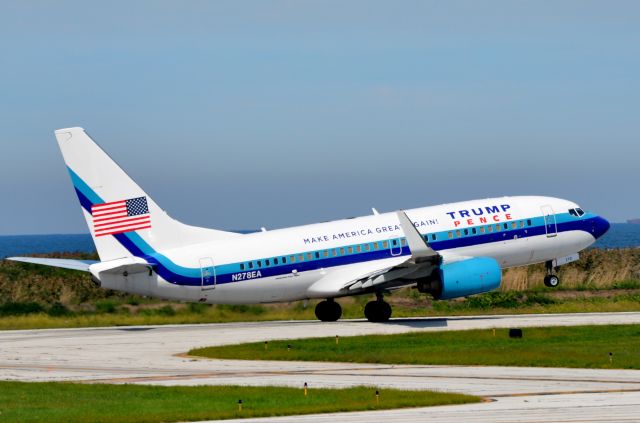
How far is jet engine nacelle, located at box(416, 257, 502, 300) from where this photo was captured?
51562 mm

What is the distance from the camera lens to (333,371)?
38.0m

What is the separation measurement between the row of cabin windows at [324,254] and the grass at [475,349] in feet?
21.5

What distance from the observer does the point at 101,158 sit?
50312mm

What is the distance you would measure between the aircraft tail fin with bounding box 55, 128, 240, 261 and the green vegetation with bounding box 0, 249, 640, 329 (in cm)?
891

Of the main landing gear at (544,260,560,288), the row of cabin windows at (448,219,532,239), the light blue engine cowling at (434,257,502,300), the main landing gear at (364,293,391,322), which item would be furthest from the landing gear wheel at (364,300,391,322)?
the main landing gear at (544,260,560,288)

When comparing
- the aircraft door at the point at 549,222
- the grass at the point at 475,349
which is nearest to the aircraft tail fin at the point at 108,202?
the grass at the point at 475,349

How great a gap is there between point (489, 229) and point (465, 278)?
476 centimetres

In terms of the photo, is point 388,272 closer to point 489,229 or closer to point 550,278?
point 489,229

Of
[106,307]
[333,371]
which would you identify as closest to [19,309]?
[106,307]

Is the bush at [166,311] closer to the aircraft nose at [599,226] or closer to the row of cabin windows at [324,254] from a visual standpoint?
the row of cabin windows at [324,254]

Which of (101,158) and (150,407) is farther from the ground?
(101,158)

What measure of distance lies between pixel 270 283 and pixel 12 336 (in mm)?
11672

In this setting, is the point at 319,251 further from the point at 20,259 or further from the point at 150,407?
the point at 150,407

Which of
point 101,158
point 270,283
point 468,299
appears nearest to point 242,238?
point 270,283
